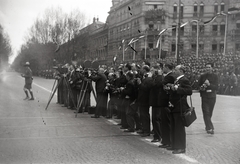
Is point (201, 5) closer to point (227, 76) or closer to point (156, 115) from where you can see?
point (227, 76)

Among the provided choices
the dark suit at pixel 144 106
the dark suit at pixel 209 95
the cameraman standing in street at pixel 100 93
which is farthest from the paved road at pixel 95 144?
the cameraman standing in street at pixel 100 93

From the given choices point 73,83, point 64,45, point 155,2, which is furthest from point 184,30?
point 73,83

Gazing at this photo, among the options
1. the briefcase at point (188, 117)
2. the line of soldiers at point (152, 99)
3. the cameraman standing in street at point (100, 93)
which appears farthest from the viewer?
the cameraman standing in street at point (100, 93)

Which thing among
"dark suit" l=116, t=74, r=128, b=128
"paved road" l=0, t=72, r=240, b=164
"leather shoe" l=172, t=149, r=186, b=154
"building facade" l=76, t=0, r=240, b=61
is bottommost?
"paved road" l=0, t=72, r=240, b=164

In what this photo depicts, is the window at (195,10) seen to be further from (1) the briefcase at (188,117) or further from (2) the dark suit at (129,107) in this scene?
(1) the briefcase at (188,117)

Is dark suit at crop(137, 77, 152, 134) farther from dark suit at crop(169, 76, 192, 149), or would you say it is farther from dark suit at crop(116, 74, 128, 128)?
dark suit at crop(169, 76, 192, 149)

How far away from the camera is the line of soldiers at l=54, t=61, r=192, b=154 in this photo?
6.99 m

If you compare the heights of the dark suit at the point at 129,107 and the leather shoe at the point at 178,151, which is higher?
the dark suit at the point at 129,107

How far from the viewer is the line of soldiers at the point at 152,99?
6.99m

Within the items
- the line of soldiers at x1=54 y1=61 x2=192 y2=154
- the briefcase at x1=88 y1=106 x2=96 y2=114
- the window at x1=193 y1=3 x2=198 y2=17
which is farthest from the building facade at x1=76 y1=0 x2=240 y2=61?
the line of soldiers at x1=54 y1=61 x2=192 y2=154

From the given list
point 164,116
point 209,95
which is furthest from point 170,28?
point 164,116

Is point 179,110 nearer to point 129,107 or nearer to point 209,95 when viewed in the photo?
point 129,107

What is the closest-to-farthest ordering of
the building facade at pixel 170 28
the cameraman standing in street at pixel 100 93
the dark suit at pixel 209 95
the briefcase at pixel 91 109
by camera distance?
1. the dark suit at pixel 209 95
2. the cameraman standing in street at pixel 100 93
3. the briefcase at pixel 91 109
4. the building facade at pixel 170 28

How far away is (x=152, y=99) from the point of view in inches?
315
